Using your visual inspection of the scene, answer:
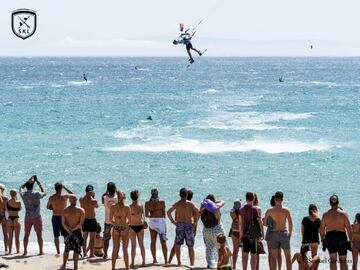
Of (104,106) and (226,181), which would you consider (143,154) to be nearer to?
(226,181)

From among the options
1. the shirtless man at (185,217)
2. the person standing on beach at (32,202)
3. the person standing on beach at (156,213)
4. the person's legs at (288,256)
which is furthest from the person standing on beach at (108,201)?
the person's legs at (288,256)

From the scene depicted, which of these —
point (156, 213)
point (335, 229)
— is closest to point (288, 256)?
point (335, 229)

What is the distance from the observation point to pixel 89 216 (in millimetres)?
14047

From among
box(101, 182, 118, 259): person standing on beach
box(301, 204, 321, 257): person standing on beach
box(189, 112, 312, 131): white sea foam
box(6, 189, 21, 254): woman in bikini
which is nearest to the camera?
box(301, 204, 321, 257): person standing on beach

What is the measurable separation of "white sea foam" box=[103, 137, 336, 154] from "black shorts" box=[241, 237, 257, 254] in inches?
967

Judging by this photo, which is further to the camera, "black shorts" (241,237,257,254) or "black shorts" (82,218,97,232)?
"black shorts" (82,218,97,232)

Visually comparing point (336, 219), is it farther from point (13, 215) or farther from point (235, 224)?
point (13, 215)

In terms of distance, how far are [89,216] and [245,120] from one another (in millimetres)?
40875

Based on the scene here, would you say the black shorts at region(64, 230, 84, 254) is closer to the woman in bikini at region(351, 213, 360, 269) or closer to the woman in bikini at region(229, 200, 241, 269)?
the woman in bikini at region(229, 200, 241, 269)

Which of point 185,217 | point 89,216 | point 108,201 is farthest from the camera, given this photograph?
point 89,216

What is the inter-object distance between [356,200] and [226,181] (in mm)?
5595

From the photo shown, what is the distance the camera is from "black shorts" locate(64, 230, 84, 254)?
42.7ft

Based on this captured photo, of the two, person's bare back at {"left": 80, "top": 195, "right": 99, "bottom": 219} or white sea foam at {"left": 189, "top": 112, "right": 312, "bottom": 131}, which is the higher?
white sea foam at {"left": 189, "top": 112, "right": 312, "bottom": 131}

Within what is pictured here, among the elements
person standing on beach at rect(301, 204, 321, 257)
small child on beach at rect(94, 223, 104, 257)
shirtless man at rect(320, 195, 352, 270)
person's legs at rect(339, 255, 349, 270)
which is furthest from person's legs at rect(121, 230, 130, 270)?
person's legs at rect(339, 255, 349, 270)
